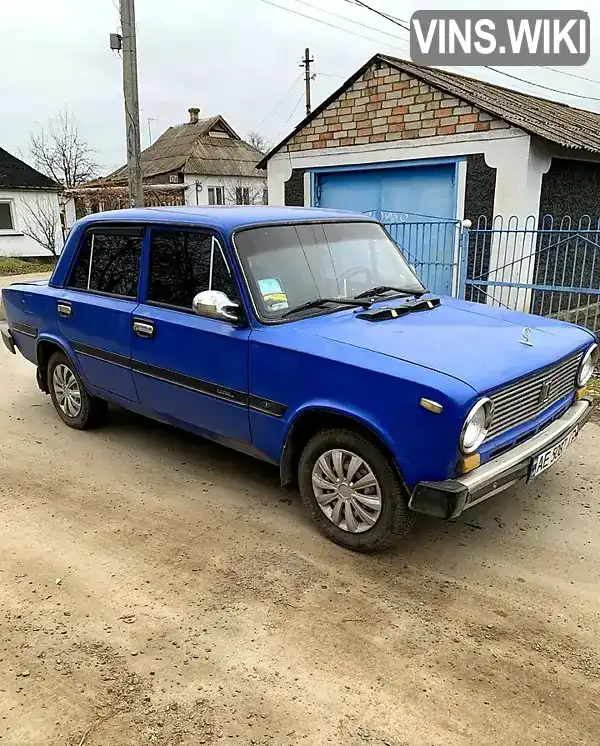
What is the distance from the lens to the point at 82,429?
18.4 ft

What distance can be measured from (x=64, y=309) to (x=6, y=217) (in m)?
20.8

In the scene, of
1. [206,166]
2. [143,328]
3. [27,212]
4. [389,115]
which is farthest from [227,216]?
[206,166]

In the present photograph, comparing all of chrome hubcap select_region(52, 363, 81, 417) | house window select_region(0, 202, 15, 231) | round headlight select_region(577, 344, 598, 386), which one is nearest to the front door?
chrome hubcap select_region(52, 363, 81, 417)

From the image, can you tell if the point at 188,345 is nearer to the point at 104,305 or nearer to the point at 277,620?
the point at 104,305

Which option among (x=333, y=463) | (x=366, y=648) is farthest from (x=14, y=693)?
(x=333, y=463)

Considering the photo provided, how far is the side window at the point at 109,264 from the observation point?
4.64 m

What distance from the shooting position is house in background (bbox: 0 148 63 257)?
75.6 ft

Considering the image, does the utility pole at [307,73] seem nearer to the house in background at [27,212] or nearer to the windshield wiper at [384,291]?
the house in background at [27,212]

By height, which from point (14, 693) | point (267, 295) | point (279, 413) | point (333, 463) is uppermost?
point (267, 295)

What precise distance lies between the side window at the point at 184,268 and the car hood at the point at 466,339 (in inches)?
28.1

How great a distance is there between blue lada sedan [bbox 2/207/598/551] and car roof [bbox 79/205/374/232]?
2 cm

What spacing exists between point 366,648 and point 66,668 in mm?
1324

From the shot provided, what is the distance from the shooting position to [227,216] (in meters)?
4.14

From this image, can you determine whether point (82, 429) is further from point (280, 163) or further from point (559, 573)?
point (280, 163)
